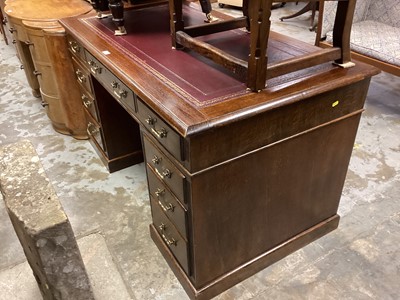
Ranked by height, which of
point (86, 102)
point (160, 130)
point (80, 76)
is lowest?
point (86, 102)

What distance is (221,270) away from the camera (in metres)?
1.52

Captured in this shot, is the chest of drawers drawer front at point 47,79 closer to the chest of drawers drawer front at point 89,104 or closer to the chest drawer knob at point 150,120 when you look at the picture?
the chest of drawers drawer front at point 89,104

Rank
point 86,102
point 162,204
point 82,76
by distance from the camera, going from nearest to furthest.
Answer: point 162,204 → point 82,76 → point 86,102

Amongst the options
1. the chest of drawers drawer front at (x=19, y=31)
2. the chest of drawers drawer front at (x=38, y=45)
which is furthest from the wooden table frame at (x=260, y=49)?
the chest of drawers drawer front at (x=19, y=31)

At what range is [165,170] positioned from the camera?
1.34 meters

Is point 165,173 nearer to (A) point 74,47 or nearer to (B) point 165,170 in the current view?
(B) point 165,170

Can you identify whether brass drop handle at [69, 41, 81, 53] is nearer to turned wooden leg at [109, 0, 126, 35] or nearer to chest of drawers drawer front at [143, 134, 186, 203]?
turned wooden leg at [109, 0, 126, 35]

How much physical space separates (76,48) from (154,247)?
1144 millimetres

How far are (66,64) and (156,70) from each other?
3.67 feet

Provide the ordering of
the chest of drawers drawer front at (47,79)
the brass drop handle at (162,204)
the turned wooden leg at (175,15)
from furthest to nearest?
1. the chest of drawers drawer front at (47,79)
2. the turned wooden leg at (175,15)
3. the brass drop handle at (162,204)

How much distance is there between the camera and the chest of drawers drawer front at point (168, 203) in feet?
4.46

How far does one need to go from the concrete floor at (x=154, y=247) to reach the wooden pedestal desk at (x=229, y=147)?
85 mm

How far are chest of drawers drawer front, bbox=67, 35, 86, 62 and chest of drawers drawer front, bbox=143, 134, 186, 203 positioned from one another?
0.81 metres

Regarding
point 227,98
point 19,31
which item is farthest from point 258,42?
point 19,31
